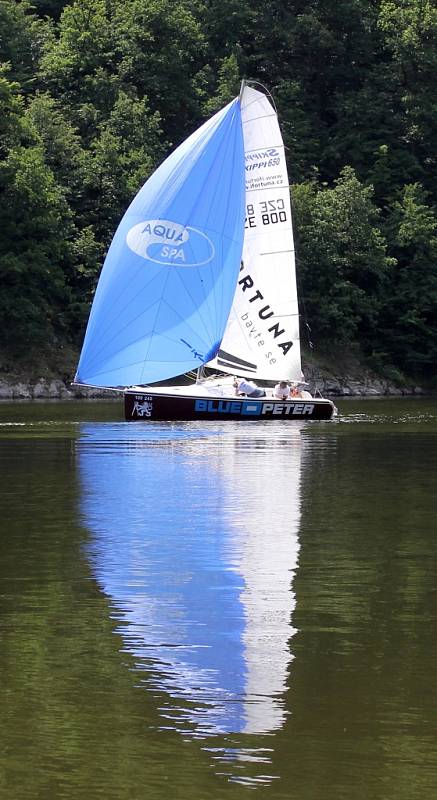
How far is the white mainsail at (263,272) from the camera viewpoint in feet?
156

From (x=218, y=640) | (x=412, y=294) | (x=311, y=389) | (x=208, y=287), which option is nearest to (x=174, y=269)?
(x=208, y=287)

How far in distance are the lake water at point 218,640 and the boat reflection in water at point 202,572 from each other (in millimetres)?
28

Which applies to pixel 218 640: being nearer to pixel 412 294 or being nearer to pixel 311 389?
pixel 311 389

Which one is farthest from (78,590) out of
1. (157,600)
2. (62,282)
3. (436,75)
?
(436,75)

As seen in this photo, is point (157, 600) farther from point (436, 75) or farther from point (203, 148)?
point (436, 75)

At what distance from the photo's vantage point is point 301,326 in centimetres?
7869

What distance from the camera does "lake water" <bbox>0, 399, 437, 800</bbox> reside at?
848cm

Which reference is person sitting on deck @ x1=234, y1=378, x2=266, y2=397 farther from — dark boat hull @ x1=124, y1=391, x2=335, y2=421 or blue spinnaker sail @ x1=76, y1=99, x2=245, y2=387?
blue spinnaker sail @ x1=76, y1=99, x2=245, y2=387

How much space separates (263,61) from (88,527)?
3200 inches

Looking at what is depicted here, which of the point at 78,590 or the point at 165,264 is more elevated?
the point at 165,264

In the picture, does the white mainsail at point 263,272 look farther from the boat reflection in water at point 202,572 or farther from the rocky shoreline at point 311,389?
the boat reflection in water at point 202,572

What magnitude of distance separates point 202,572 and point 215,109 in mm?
71809

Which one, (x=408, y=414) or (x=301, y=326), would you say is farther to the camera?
(x=301, y=326)

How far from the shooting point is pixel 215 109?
84.4m
